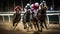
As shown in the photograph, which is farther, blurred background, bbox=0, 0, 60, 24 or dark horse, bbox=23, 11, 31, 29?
blurred background, bbox=0, 0, 60, 24

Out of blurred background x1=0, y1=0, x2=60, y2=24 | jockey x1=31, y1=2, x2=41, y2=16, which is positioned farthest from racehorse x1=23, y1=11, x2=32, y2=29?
blurred background x1=0, y1=0, x2=60, y2=24

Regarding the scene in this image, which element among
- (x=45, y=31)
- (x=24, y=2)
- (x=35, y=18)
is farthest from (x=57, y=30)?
(x=24, y=2)

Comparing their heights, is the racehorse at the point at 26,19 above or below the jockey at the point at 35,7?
below

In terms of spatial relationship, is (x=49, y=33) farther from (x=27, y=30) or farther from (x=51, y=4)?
(x=51, y=4)

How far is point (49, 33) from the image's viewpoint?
Result: 502 cm

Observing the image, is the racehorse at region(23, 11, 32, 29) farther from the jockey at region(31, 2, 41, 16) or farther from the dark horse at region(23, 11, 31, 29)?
the jockey at region(31, 2, 41, 16)

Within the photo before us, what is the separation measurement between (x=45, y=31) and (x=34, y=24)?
0.99 feet

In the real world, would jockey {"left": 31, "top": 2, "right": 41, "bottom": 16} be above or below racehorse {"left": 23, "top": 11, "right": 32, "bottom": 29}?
above

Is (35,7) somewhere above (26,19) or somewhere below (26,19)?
above

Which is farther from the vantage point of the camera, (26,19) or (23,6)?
(23,6)

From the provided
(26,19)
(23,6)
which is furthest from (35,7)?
(23,6)

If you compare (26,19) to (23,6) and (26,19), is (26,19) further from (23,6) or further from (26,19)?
(23,6)

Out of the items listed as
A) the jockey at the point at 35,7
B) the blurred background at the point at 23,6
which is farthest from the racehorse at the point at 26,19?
the blurred background at the point at 23,6

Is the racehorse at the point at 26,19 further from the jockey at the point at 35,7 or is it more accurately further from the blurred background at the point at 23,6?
the blurred background at the point at 23,6
